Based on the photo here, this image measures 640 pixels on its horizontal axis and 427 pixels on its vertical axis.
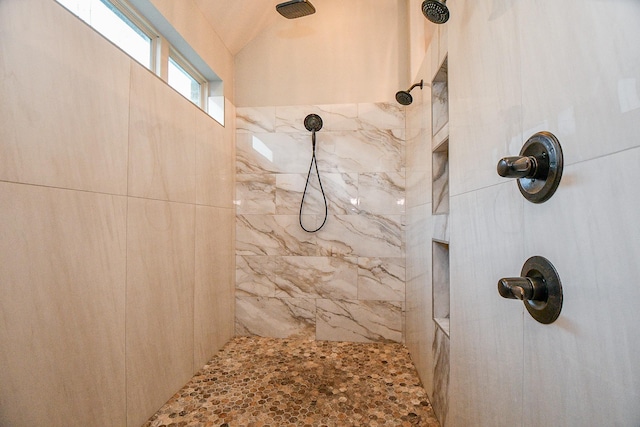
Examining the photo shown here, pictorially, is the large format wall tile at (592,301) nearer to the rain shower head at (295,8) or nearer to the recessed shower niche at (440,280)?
the recessed shower niche at (440,280)

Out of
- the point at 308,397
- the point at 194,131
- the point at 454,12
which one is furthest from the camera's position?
the point at 194,131

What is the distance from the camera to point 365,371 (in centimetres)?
192

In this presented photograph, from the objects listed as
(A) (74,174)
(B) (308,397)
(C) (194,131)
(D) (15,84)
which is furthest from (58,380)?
(C) (194,131)

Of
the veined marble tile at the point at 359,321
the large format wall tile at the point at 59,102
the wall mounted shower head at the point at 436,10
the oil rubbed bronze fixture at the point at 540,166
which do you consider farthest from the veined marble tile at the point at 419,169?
the large format wall tile at the point at 59,102

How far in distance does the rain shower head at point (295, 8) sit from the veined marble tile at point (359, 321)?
2.07 metres

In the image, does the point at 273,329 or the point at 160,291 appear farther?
the point at 273,329

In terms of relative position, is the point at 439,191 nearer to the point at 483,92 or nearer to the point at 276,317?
the point at 483,92

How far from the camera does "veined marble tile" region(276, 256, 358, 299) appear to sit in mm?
2391

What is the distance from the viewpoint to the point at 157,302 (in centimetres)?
149

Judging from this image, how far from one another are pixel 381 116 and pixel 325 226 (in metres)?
1.01

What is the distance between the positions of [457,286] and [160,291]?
1.44 meters

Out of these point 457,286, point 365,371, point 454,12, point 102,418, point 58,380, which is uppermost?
point 454,12

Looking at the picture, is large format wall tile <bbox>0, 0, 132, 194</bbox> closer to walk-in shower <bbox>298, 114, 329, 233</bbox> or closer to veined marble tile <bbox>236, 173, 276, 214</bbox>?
veined marble tile <bbox>236, 173, 276, 214</bbox>

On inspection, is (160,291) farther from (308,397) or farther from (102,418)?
(308,397)
